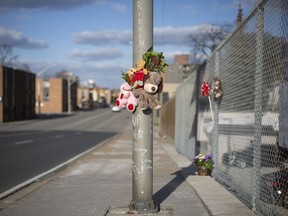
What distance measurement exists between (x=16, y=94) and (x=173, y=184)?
55844 mm

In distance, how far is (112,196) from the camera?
26.8ft

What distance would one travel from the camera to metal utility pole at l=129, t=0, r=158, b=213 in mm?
6590

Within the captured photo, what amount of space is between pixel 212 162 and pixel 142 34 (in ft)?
14.1

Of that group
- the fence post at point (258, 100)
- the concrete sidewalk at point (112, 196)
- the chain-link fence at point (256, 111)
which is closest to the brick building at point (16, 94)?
the concrete sidewalk at point (112, 196)

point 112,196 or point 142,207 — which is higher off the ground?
point 142,207

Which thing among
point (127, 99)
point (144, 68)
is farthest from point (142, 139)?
point (144, 68)

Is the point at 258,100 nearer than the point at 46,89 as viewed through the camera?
Yes

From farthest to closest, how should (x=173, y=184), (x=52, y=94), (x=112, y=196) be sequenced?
→ 1. (x=52, y=94)
2. (x=173, y=184)
3. (x=112, y=196)

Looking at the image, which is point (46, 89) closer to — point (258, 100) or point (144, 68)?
point (144, 68)

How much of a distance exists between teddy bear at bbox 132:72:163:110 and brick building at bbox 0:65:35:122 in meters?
52.1

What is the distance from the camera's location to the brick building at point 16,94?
56.8 meters

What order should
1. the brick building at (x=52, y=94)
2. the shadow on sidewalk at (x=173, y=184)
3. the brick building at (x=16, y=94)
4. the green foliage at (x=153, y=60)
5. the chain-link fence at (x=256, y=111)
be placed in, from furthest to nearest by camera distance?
the brick building at (x=52, y=94) < the brick building at (x=16, y=94) < the shadow on sidewalk at (x=173, y=184) < the green foliage at (x=153, y=60) < the chain-link fence at (x=256, y=111)

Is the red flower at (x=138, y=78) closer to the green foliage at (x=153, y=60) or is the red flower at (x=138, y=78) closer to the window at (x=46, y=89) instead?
the green foliage at (x=153, y=60)

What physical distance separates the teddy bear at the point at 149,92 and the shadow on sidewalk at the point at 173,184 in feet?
5.87
